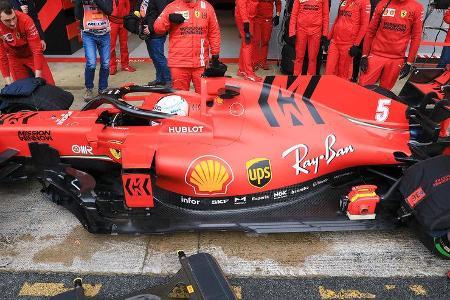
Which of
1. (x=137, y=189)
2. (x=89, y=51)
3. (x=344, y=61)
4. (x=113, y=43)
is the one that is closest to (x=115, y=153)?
(x=137, y=189)

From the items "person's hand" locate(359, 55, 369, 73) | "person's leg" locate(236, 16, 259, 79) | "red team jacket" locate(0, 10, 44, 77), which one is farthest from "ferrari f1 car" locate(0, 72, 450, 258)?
"person's leg" locate(236, 16, 259, 79)

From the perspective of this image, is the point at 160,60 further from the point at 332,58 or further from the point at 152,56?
the point at 332,58

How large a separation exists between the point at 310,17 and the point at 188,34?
232 cm

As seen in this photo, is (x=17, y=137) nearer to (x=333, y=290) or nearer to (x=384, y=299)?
(x=333, y=290)

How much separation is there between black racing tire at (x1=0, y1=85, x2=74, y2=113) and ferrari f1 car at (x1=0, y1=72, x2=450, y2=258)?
0.60 metres

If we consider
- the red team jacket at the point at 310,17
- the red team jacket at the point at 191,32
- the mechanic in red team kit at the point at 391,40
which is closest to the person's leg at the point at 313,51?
the red team jacket at the point at 310,17

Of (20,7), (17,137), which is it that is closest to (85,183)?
(17,137)

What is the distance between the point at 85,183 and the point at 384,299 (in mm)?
2748

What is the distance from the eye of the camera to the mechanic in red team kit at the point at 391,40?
5.54 m

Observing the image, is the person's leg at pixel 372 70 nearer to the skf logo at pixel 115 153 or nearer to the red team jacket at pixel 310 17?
the red team jacket at pixel 310 17

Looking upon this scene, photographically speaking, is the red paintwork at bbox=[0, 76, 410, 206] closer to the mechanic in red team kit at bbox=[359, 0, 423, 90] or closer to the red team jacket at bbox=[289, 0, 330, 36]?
the mechanic in red team kit at bbox=[359, 0, 423, 90]

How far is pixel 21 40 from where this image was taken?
545 centimetres

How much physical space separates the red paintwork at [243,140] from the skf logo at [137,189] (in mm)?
98

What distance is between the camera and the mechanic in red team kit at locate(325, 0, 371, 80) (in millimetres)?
6156
